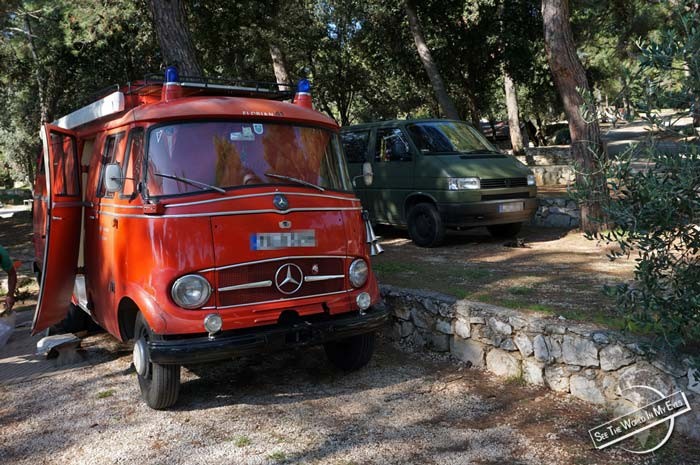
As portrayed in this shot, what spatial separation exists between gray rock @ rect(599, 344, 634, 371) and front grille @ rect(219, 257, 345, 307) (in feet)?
6.89

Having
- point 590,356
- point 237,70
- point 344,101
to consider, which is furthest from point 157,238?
point 344,101

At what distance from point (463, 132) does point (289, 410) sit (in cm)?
694

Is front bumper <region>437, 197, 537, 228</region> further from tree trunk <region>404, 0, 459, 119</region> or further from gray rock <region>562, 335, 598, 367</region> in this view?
tree trunk <region>404, 0, 459, 119</region>

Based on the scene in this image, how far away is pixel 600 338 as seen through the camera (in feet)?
14.8

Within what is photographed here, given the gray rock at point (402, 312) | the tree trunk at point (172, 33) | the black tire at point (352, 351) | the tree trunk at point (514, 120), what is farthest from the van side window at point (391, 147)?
the tree trunk at point (514, 120)

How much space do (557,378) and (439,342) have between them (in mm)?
1401

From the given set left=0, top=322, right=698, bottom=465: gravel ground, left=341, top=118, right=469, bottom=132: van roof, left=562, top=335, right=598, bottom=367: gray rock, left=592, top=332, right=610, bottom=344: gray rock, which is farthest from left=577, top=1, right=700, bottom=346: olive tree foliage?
left=341, top=118, right=469, bottom=132: van roof

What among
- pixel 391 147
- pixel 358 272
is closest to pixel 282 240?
pixel 358 272

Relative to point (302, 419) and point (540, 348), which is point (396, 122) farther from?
point (302, 419)

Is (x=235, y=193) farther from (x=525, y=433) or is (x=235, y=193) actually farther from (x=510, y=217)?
(x=510, y=217)

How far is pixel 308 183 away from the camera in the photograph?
16.8ft

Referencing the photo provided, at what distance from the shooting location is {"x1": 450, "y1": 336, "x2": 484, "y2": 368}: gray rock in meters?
5.58

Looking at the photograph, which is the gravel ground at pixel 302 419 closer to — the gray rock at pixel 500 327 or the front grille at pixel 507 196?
the gray rock at pixel 500 327

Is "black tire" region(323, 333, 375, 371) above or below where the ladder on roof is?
below
